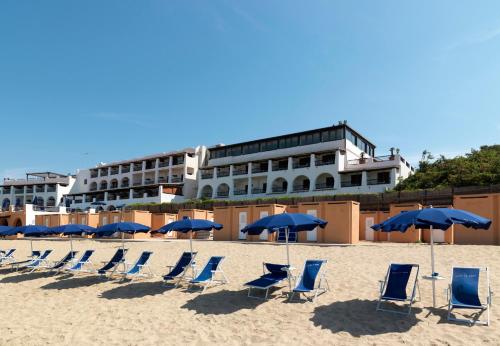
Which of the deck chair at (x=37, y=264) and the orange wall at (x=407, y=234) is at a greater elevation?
the orange wall at (x=407, y=234)

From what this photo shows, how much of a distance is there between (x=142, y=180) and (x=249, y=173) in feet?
68.9

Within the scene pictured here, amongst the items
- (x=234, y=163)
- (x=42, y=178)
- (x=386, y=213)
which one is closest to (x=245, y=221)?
(x=386, y=213)

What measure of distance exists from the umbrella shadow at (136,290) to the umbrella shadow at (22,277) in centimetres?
457

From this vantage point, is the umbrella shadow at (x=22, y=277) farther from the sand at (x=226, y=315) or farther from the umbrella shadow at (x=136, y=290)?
the umbrella shadow at (x=136, y=290)

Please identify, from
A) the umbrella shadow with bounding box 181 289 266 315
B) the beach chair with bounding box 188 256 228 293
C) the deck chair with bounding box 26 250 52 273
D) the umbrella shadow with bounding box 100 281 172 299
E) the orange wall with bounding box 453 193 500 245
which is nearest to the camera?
the umbrella shadow with bounding box 181 289 266 315

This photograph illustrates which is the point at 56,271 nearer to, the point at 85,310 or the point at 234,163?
the point at 85,310

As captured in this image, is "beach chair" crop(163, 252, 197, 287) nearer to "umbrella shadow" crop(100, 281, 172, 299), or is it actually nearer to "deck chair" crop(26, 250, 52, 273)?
"umbrella shadow" crop(100, 281, 172, 299)

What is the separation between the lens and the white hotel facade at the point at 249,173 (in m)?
38.8

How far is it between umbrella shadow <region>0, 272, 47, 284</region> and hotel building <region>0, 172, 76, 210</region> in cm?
5460

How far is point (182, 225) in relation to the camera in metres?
11.2

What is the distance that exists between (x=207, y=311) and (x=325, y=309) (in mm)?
2521

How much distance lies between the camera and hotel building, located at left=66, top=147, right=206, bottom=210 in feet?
169

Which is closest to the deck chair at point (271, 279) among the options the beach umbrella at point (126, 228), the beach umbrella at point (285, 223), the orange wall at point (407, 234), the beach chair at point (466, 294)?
the beach umbrella at point (285, 223)

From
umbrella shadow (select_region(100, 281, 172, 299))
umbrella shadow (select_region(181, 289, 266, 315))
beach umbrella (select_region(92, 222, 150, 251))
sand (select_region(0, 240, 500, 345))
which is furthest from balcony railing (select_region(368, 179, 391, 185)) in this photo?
umbrella shadow (select_region(181, 289, 266, 315))
